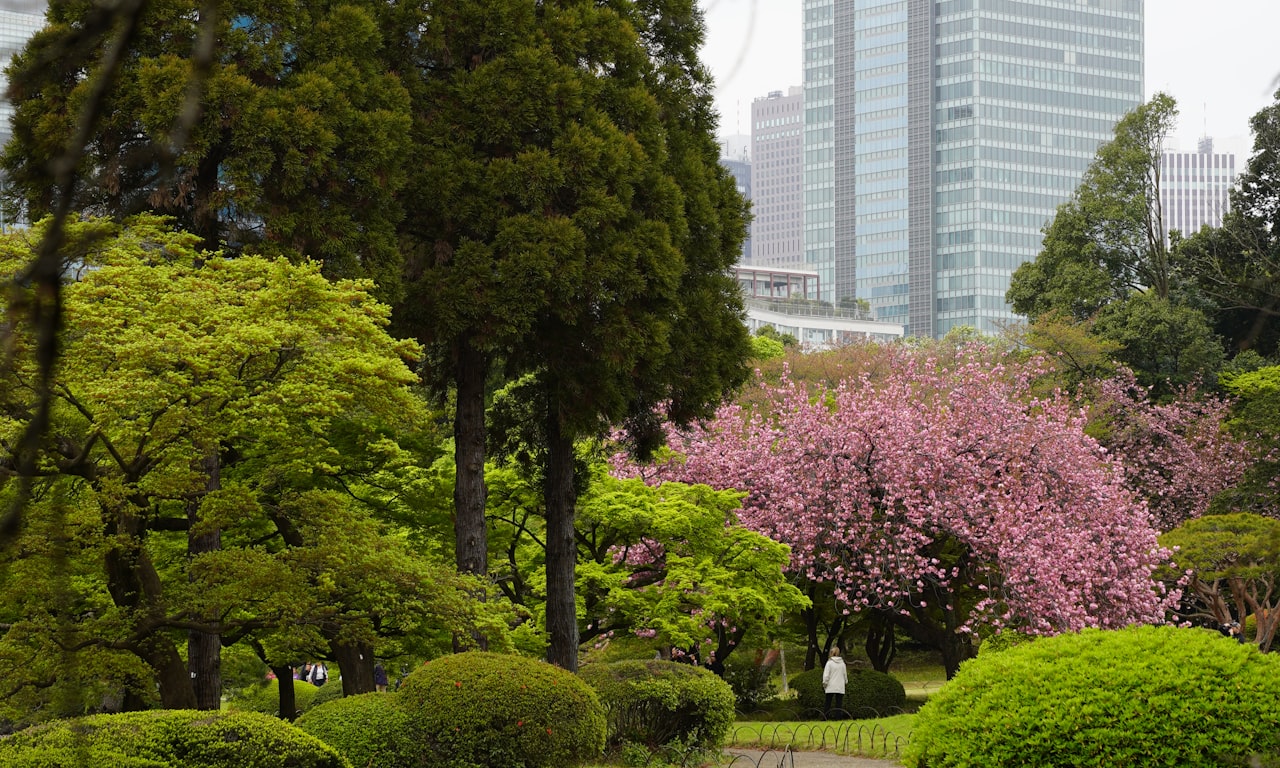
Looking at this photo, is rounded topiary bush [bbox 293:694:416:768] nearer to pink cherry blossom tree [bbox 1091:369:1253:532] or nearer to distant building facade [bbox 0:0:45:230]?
distant building facade [bbox 0:0:45:230]

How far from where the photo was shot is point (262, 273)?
920 centimetres

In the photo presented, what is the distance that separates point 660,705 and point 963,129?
98.1m

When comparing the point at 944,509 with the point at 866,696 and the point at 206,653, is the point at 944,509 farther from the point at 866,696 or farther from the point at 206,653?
the point at 206,653

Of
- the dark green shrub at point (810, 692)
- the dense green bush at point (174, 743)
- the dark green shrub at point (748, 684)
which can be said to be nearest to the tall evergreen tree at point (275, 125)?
the dense green bush at point (174, 743)

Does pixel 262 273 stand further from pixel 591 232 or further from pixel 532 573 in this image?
pixel 532 573

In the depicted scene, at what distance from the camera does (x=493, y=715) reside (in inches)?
364

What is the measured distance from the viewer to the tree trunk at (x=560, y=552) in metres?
13.1

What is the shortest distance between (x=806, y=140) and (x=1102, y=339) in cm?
8467

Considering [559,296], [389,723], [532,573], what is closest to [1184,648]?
[389,723]

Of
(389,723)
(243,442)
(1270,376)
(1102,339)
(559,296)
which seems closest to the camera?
(389,723)

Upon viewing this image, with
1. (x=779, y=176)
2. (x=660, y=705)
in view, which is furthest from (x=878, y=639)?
(x=779, y=176)

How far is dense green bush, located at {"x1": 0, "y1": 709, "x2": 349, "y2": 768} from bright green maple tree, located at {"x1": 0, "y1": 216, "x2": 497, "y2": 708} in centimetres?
107

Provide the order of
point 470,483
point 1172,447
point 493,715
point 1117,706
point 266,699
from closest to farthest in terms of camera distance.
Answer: point 1117,706
point 493,715
point 470,483
point 266,699
point 1172,447

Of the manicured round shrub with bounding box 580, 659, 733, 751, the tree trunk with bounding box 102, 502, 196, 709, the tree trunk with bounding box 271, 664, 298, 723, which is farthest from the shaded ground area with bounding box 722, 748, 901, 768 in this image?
the tree trunk with bounding box 271, 664, 298, 723
